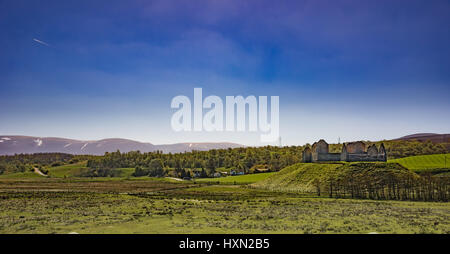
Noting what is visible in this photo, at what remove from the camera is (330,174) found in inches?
3738

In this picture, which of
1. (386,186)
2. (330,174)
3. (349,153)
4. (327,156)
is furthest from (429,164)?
(386,186)

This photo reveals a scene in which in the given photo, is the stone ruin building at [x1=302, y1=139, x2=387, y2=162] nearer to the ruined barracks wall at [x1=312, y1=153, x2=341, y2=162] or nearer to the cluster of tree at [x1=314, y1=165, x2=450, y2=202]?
the ruined barracks wall at [x1=312, y1=153, x2=341, y2=162]

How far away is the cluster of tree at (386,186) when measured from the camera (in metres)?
71.6

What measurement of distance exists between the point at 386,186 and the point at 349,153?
29.2m

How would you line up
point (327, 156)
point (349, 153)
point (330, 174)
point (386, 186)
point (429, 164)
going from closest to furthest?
1. point (386, 186)
2. point (330, 174)
3. point (349, 153)
4. point (327, 156)
5. point (429, 164)

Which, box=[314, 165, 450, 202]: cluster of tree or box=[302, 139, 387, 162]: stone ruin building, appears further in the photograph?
box=[302, 139, 387, 162]: stone ruin building

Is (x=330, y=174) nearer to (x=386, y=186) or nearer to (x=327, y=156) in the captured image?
(x=386, y=186)

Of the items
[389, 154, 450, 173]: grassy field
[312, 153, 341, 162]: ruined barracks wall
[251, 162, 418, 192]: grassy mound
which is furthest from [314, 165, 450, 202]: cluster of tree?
[389, 154, 450, 173]: grassy field

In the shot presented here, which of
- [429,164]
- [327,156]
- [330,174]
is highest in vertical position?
[327,156]

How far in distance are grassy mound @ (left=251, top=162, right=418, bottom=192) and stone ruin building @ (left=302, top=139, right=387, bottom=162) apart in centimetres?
707

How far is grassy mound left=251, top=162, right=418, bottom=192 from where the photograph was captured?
8900 cm
